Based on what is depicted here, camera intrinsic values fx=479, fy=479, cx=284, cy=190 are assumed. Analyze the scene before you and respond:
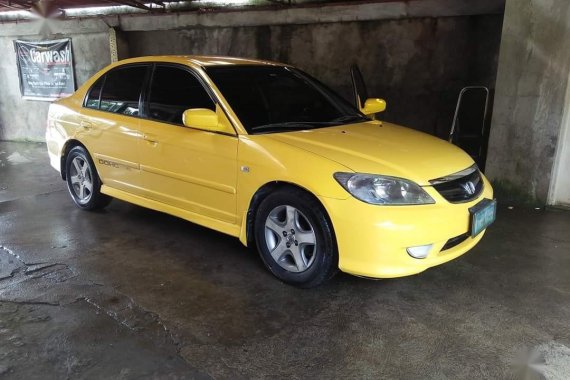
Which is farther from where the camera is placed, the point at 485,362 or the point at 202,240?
the point at 202,240

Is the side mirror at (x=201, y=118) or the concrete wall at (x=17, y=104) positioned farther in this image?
the concrete wall at (x=17, y=104)

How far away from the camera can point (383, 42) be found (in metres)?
6.39

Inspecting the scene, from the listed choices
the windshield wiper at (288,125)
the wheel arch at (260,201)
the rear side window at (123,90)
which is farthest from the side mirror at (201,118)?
the rear side window at (123,90)

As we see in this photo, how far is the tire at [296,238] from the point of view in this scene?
10.0 ft

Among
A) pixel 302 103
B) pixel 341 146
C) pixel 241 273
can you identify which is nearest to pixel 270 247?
pixel 241 273

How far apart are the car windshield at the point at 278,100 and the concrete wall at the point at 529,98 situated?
1.97 metres

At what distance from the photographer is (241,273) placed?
356cm

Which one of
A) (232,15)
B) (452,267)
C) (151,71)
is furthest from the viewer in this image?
(232,15)

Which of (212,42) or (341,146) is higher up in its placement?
(212,42)

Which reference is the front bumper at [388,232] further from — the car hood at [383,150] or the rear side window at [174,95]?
the rear side window at [174,95]

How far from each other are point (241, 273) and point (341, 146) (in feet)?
3.96

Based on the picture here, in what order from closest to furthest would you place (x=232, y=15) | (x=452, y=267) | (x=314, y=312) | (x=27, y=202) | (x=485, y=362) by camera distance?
1. (x=485, y=362)
2. (x=314, y=312)
3. (x=452, y=267)
4. (x=27, y=202)
5. (x=232, y=15)

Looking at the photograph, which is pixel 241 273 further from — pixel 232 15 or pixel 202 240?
pixel 232 15

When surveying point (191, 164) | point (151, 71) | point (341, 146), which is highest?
point (151, 71)
